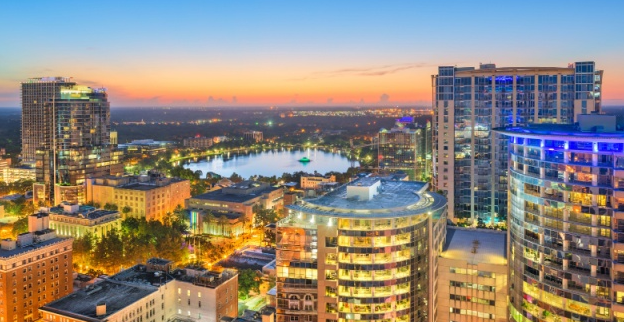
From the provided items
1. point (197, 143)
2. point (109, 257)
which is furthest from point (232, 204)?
point (197, 143)

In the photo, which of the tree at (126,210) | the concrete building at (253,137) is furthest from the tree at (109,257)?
the concrete building at (253,137)

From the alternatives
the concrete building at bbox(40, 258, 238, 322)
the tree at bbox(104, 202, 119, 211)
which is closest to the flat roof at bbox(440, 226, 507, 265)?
the concrete building at bbox(40, 258, 238, 322)

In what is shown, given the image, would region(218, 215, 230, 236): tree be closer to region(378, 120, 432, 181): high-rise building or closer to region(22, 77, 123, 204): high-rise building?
region(22, 77, 123, 204): high-rise building

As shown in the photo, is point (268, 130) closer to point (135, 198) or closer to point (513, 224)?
point (135, 198)

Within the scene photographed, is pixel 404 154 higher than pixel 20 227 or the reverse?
higher

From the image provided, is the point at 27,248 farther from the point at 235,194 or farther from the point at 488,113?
the point at 488,113
